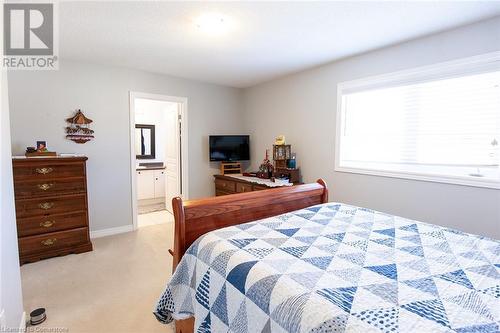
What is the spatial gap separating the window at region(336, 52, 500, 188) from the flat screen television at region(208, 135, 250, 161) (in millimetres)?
1856

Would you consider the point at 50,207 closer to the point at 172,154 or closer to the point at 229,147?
the point at 172,154

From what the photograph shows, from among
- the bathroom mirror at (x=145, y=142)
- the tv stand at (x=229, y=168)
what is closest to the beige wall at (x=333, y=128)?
the tv stand at (x=229, y=168)

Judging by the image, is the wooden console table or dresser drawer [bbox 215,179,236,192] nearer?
the wooden console table

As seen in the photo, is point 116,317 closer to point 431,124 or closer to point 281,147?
point 281,147

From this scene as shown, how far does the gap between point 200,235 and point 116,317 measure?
100 centimetres

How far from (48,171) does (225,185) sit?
2341 millimetres

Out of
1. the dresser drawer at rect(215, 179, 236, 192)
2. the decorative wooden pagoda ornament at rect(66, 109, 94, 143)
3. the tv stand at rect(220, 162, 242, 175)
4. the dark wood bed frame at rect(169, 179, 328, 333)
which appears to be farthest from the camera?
the tv stand at rect(220, 162, 242, 175)

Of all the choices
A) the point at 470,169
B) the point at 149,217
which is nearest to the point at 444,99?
the point at 470,169

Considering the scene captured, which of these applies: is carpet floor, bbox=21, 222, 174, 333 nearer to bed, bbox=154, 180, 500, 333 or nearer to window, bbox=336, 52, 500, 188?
bed, bbox=154, 180, 500, 333

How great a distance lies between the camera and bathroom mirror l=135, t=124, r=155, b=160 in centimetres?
554

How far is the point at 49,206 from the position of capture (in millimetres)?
2799

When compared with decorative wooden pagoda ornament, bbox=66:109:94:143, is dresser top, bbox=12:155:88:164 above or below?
below

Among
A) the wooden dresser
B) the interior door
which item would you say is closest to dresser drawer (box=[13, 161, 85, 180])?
the wooden dresser

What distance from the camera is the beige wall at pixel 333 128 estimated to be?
219 centimetres
